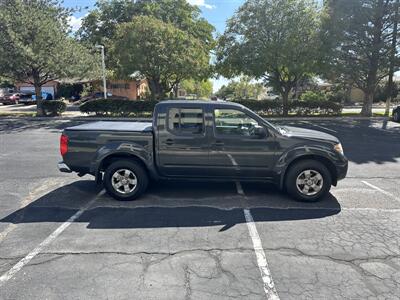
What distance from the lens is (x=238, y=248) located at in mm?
3889

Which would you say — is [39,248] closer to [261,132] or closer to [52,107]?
[261,132]

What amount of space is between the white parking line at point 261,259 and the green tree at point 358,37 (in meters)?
18.8

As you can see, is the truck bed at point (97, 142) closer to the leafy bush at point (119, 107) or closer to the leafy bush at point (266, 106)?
the leafy bush at point (119, 107)

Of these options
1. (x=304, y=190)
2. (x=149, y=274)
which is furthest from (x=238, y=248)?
(x=304, y=190)

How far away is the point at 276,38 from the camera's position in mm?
21156

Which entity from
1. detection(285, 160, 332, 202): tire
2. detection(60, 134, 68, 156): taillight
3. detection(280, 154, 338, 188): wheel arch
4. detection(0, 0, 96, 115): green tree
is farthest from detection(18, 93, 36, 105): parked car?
detection(285, 160, 332, 202): tire

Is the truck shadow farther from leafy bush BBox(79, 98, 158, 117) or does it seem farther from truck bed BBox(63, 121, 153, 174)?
leafy bush BBox(79, 98, 158, 117)

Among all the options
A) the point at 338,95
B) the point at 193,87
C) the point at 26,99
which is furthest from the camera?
the point at 193,87

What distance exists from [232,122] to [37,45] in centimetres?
1915

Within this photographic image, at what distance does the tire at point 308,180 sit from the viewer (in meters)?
5.33

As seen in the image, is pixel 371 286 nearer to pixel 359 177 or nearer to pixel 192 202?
pixel 192 202

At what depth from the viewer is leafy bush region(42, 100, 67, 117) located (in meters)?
22.8

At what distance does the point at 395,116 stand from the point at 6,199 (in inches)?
812

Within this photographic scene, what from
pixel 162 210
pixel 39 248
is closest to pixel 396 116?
pixel 162 210
